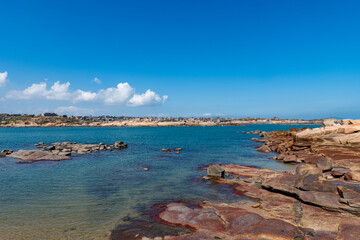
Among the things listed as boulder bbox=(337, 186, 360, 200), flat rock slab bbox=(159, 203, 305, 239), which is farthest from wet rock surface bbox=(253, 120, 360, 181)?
flat rock slab bbox=(159, 203, 305, 239)

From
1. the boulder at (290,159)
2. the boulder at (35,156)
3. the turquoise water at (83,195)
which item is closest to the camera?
the turquoise water at (83,195)

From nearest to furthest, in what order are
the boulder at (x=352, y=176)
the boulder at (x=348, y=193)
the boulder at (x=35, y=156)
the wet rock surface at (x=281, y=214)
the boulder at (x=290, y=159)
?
the wet rock surface at (x=281, y=214), the boulder at (x=348, y=193), the boulder at (x=352, y=176), the boulder at (x=290, y=159), the boulder at (x=35, y=156)

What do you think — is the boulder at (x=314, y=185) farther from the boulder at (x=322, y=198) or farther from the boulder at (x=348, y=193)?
the boulder at (x=348, y=193)

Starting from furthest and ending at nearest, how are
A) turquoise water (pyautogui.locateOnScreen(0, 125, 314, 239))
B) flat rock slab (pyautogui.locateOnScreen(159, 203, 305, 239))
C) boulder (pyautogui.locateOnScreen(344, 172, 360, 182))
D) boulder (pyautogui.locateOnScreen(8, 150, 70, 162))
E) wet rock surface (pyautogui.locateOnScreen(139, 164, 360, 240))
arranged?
boulder (pyautogui.locateOnScreen(8, 150, 70, 162)) < boulder (pyautogui.locateOnScreen(344, 172, 360, 182)) < turquoise water (pyautogui.locateOnScreen(0, 125, 314, 239)) < wet rock surface (pyautogui.locateOnScreen(139, 164, 360, 240)) < flat rock slab (pyautogui.locateOnScreen(159, 203, 305, 239))

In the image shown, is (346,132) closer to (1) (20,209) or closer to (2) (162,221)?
(2) (162,221)

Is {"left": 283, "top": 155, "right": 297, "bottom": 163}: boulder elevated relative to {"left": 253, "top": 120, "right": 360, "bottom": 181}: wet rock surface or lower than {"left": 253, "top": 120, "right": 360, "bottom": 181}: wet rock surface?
lower

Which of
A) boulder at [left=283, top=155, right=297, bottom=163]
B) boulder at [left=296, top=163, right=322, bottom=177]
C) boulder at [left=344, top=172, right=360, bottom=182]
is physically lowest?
boulder at [left=283, top=155, right=297, bottom=163]

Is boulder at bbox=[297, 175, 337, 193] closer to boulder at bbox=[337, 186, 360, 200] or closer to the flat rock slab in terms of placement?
boulder at bbox=[337, 186, 360, 200]

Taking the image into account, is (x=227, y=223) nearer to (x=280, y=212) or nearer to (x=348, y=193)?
(x=280, y=212)

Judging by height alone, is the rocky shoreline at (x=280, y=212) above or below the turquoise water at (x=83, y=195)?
above

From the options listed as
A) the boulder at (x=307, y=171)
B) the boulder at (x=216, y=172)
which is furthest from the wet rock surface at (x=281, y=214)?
the boulder at (x=216, y=172)

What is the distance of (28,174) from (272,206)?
108 feet

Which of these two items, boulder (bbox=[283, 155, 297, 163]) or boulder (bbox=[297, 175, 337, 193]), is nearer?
boulder (bbox=[297, 175, 337, 193])

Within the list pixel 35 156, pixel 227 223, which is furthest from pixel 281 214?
pixel 35 156
